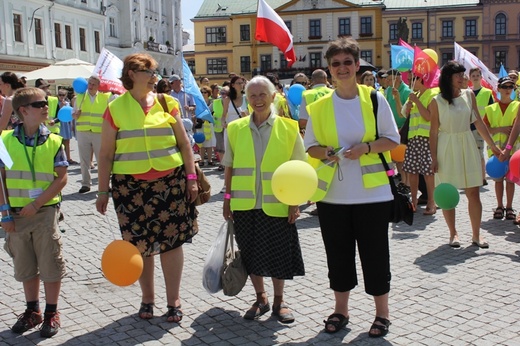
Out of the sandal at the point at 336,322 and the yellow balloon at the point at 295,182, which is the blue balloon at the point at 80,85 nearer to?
the yellow balloon at the point at 295,182

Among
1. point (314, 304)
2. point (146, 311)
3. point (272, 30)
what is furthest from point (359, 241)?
point (272, 30)

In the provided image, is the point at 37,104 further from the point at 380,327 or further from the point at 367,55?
the point at 367,55

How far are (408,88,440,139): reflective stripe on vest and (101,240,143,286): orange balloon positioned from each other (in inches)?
205

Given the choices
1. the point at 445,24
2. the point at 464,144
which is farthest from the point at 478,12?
the point at 464,144

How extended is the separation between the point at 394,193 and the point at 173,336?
73.8 inches

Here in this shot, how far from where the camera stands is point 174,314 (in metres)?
4.70

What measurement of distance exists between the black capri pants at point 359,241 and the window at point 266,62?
69805 mm

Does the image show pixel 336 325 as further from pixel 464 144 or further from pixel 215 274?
pixel 464 144

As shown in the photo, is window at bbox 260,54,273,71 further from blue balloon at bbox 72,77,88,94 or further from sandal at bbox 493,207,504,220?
sandal at bbox 493,207,504,220

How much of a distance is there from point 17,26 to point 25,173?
3824cm

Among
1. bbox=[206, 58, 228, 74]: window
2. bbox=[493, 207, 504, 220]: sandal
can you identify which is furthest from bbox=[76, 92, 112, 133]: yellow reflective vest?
bbox=[206, 58, 228, 74]: window

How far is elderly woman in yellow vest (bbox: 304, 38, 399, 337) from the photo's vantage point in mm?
4230

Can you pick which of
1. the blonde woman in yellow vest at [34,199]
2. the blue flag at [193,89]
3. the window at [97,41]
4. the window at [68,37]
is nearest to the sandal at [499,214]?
the blue flag at [193,89]

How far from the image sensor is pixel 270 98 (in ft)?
15.1
